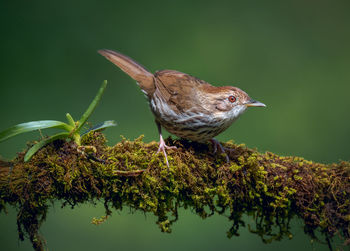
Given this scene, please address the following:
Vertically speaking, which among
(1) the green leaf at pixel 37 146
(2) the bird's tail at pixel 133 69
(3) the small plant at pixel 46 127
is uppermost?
(2) the bird's tail at pixel 133 69

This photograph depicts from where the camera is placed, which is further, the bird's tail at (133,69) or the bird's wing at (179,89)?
the bird's tail at (133,69)

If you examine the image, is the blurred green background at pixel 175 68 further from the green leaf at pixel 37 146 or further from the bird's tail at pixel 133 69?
the green leaf at pixel 37 146

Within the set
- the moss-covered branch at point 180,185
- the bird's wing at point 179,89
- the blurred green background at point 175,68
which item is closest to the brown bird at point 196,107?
the bird's wing at point 179,89

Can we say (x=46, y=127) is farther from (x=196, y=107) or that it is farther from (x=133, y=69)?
(x=133, y=69)

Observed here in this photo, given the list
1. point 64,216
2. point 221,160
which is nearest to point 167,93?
point 221,160

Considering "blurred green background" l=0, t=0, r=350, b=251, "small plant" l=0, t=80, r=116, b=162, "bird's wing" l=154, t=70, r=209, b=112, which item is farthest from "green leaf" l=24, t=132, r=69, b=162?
"blurred green background" l=0, t=0, r=350, b=251

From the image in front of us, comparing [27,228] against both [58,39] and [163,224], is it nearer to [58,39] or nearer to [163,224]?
[163,224]

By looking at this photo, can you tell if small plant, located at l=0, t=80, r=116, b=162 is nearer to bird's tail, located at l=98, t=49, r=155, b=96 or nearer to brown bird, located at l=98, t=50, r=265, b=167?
brown bird, located at l=98, t=50, r=265, b=167
